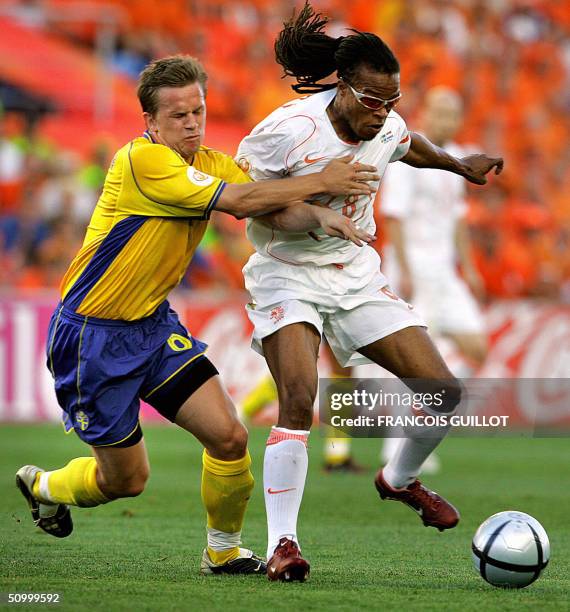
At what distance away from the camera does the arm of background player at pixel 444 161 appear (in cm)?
611

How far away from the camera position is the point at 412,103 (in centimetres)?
→ 1430

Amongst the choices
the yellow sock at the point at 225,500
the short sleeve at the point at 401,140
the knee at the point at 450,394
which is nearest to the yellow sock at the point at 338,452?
the knee at the point at 450,394

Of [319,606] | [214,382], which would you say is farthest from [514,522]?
[214,382]

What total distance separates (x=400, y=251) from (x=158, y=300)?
444cm

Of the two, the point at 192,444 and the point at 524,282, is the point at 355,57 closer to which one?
the point at 192,444

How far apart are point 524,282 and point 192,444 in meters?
4.79

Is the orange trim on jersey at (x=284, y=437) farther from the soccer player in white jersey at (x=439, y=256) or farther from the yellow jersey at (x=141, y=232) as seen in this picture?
the soccer player in white jersey at (x=439, y=256)

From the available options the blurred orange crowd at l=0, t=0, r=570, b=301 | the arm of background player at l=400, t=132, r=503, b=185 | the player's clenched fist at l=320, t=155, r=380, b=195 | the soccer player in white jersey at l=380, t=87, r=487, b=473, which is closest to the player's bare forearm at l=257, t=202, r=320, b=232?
the player's clenched fist at l=320, t=155, r=380, b=195

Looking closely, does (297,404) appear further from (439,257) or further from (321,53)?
(439,257)

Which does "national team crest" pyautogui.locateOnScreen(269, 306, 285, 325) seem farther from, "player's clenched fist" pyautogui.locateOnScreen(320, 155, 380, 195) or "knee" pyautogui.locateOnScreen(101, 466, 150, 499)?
"knee" pyautogui.locateOnScreen(101, 466, 150, 499)

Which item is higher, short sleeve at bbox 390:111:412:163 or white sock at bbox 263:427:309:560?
short sleeve at bbox 390:111:412:163

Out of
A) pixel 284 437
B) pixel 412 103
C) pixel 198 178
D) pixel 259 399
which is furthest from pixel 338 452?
pixel 412 103

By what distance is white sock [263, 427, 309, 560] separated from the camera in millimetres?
5238

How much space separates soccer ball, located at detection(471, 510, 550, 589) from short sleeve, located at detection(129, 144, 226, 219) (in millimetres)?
1807
